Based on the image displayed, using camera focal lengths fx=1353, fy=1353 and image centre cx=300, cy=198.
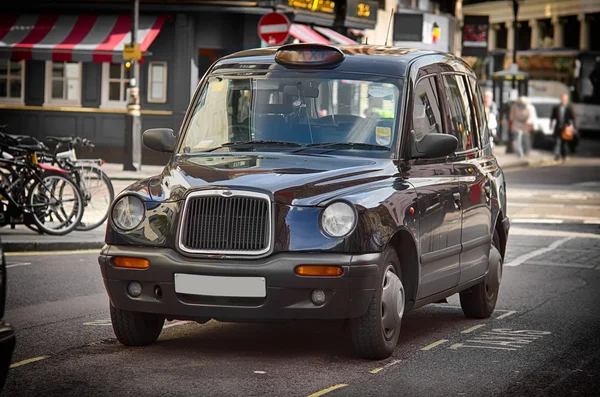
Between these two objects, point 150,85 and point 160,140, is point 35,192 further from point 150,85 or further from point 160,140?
point 150,85

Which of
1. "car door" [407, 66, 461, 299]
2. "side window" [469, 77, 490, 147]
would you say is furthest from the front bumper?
"side window" [469, 77, 490, 147]

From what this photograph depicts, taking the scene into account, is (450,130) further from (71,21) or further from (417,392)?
(71,21)

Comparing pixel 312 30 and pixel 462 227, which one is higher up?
pixel 312 30

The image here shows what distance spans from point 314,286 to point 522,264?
6672 millimetres

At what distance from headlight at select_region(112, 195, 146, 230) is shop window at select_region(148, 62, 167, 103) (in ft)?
76.6

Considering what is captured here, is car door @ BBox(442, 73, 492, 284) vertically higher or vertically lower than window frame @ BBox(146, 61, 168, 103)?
lower

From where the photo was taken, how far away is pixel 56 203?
14.2 m

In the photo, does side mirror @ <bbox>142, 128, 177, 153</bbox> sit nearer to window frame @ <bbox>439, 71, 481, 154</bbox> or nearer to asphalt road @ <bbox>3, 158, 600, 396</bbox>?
asphalt road @ <bbox>3, 158, 600, 396</bbox>

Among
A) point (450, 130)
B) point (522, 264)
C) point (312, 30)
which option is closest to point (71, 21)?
point (312, 30)

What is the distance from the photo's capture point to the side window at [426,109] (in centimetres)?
856

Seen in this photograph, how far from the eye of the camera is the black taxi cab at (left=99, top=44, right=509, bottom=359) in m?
7.23

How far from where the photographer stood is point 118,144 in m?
30.6

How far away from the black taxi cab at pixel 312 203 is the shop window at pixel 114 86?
21.8 m

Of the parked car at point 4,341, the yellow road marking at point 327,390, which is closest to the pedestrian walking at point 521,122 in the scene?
the yellow road marking at point 327,390
